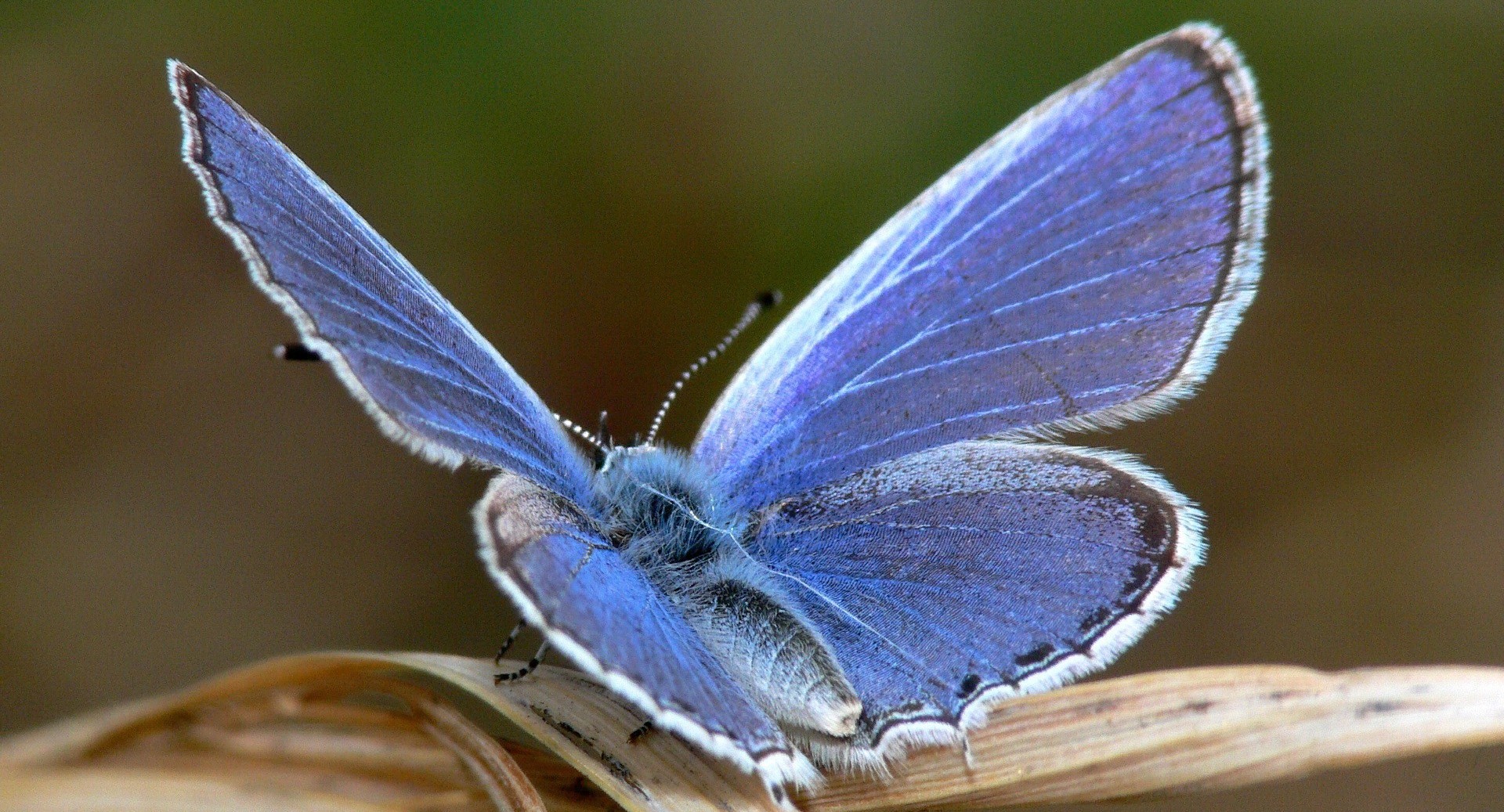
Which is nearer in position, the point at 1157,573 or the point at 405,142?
the point at 1157,573

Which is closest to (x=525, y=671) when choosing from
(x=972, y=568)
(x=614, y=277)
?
(x=972, y=568)

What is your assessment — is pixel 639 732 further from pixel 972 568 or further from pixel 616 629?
pixel 972 568

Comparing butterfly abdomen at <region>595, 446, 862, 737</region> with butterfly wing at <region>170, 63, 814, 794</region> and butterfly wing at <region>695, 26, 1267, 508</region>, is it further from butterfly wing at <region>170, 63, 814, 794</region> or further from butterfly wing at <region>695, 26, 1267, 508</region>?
butterfly wing at <region>695, 26, 1267, 508</region>

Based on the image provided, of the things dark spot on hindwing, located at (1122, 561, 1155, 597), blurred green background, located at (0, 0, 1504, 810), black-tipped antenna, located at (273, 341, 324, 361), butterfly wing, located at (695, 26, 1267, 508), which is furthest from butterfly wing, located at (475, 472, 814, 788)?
blurred green background, located at (0, 0, 1504, 810)

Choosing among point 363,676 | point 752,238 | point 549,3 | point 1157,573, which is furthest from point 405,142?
point 1157,573

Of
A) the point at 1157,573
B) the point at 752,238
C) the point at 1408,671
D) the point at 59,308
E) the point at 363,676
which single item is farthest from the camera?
the point at 752,238

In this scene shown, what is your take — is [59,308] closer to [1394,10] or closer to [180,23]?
[180,23]

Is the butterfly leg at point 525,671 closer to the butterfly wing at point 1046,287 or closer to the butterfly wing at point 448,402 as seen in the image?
the butterfly wing at point 448,402
